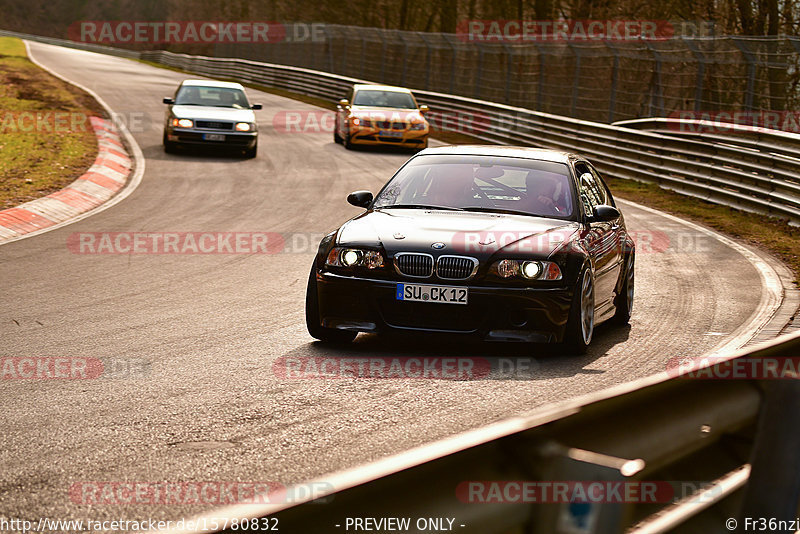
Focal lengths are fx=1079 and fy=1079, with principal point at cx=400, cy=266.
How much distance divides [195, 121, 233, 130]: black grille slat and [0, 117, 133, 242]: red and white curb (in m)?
1.74

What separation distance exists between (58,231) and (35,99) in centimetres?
1543

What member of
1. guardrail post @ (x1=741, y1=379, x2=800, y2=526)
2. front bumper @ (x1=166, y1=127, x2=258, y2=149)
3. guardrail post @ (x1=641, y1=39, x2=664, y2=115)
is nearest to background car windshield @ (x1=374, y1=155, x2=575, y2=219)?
guardrail post @ (x1=741, y1=379, x2=800, y2=526)

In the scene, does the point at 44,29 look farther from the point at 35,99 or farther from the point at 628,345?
the point at 628,345

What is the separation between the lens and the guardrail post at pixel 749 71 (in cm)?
1930

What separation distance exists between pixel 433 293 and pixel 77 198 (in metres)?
10.4

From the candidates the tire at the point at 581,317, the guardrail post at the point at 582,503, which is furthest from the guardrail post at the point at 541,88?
the guardrail post at the point at 582,503

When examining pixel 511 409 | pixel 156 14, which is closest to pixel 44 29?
pixel 156 14

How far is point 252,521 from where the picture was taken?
179 cm

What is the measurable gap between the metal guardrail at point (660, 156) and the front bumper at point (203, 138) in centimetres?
723

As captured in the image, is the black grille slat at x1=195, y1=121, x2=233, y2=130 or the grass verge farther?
the black grille slat at x1=195, y1=121, x2=233, y2=130

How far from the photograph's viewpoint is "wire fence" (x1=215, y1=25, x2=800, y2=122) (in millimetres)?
19500
